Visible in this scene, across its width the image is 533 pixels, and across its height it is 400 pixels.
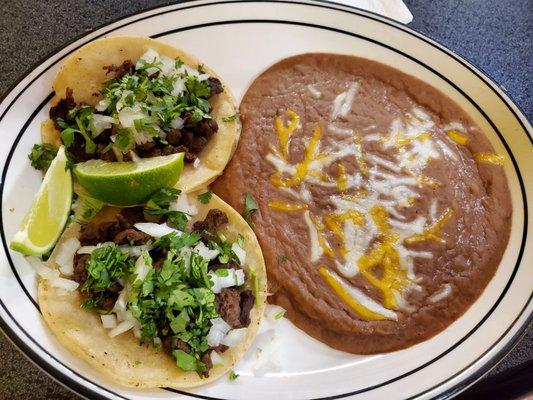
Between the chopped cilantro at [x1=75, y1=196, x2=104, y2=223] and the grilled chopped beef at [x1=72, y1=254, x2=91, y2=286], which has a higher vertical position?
the chopped cilantro at [x1=75, y1=196, x2=104, y2=223]

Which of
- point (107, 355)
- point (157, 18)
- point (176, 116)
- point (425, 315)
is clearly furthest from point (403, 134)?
point (107, 355)

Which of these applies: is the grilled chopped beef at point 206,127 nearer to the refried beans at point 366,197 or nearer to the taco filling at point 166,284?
the refried beans at point 366,197

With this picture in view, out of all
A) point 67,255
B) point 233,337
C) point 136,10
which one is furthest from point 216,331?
point 136,10

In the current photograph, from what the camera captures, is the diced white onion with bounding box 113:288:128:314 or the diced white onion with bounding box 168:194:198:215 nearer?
the diced white onion with bounding box 113:288:128:314

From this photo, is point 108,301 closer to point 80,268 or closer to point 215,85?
point 80,268

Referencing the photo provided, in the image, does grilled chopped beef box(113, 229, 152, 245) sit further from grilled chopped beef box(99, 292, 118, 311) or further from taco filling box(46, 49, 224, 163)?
taco filling box(46, 49, 224, 163)

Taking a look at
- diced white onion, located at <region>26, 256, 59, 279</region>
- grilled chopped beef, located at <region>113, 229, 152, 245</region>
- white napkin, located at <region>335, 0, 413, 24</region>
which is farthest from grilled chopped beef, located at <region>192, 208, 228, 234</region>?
white napkin, located at <region>335, 0, 413, 24</region>
